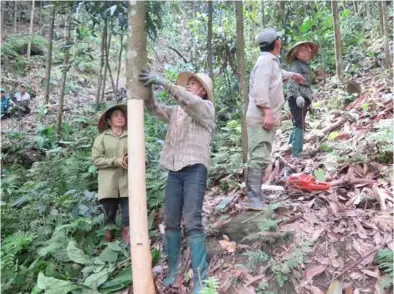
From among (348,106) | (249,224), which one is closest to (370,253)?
(249,224)

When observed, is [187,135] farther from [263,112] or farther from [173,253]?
[173,253]

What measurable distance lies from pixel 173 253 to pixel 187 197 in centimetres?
60

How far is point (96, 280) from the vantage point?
3965mm

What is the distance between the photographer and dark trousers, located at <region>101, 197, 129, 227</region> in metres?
4.82

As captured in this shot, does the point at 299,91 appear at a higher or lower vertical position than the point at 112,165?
higher

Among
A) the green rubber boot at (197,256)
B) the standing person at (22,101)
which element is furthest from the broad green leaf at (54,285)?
the standing person at (22,101)

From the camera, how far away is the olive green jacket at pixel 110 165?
15.6 feet

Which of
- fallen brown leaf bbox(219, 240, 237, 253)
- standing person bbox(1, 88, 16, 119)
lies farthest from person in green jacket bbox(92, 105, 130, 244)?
standing person bbox(1, 88, 16, 119)

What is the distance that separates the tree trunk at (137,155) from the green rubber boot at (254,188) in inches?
59.5

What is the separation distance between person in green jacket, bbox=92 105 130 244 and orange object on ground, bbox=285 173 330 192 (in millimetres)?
2064

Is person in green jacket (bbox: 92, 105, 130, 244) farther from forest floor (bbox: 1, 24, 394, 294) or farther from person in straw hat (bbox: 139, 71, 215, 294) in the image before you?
person in straw hat (bbox: 139, 71, 215, 294)

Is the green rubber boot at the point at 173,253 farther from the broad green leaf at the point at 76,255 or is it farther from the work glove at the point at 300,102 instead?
the work glove at the point at 300,102

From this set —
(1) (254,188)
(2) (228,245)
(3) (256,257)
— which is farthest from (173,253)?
(1) (254,188)

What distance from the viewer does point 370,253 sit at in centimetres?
349
